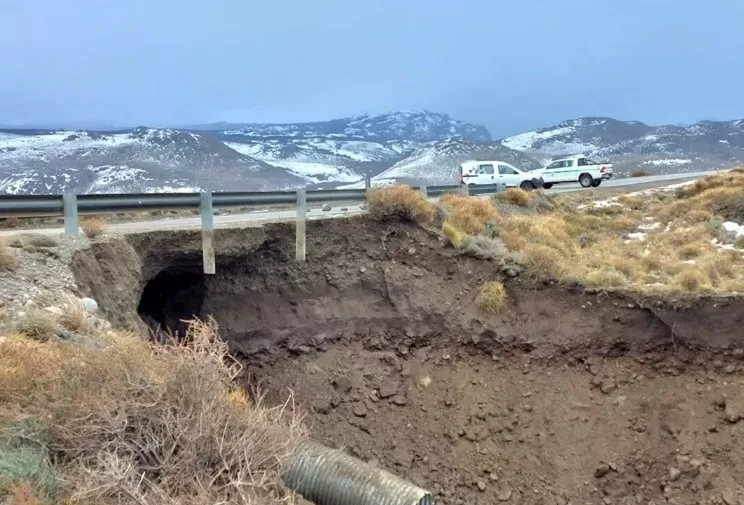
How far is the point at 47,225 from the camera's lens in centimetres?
1538

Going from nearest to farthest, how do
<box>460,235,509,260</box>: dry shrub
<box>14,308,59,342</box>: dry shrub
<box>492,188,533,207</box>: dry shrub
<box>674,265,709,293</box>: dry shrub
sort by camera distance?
<box>14,308,59,342</box>: dry shrub < <box>674,265,709,293</box>: dry shrub < <box>460,235,509,260</box>: dry shrub < <box>492,188,533,207</box>: dry shrub

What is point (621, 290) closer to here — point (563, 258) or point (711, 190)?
point (563, 258)

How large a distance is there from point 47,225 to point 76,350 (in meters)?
10.6

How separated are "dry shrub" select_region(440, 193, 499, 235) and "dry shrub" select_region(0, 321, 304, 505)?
12.9 m

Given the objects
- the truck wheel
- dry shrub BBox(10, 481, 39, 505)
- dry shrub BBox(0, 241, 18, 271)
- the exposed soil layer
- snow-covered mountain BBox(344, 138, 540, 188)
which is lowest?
the exposed soil layer

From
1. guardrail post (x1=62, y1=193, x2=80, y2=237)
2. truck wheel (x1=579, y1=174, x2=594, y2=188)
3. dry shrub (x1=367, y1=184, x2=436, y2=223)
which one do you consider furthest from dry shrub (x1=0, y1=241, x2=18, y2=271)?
truck wheel (x1=579, y1=174, x2=594, y2=188)

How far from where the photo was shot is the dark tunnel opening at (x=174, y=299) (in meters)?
14.7

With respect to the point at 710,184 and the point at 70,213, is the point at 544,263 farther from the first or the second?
the point at 710,184

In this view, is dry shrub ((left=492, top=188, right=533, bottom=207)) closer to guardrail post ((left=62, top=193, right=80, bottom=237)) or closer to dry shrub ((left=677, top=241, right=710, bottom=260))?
dry shrub ((left=677, top=241, right=710, bottom=260))

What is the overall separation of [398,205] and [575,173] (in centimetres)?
2240

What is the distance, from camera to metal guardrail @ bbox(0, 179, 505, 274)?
1052cm

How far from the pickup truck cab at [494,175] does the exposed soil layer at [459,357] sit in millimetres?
19328

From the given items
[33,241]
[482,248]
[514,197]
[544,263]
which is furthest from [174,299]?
[514,197]

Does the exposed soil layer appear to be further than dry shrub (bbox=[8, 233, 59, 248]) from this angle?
Yes
